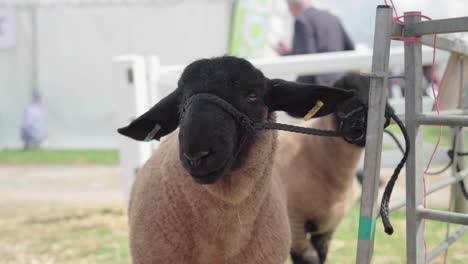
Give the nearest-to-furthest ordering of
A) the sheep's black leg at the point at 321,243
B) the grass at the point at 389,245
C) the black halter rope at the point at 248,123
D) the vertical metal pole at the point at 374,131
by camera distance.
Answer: the vertical metal pole at the point at 374,131 < the black halter rope at the point at 248,123 < the sheep's black leg at the point at 321,243 < the grass at the point at 389,245

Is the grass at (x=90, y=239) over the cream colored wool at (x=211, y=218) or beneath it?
beneath

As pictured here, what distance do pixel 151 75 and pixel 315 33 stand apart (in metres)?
1.85

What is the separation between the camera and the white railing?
534cm

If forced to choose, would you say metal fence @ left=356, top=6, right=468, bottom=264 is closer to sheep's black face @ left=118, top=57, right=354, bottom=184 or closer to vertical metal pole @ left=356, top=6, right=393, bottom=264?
vertical metal pole @ left=356, top=6, right=393, bottom=264

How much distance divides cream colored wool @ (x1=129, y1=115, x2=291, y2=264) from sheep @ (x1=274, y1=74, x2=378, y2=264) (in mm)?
1583

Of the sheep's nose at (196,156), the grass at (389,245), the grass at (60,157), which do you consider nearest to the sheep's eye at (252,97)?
the sheep's nose at (196,156)

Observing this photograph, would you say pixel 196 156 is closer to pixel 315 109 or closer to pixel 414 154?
pixel 315 109

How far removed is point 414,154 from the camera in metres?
2.60

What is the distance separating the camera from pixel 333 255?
5801mm

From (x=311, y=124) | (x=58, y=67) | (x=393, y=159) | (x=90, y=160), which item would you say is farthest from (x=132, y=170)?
(x=58, y=67)

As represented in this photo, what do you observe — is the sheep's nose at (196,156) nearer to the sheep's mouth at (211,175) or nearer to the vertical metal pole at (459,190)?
the sheep's mouth at (211,175)

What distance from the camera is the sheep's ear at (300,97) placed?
3012 millimetres

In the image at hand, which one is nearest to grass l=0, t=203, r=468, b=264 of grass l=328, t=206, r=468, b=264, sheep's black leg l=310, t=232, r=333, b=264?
grass l=328, t=206, r=468, b=264

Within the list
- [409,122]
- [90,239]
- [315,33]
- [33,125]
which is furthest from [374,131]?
[33,125]
